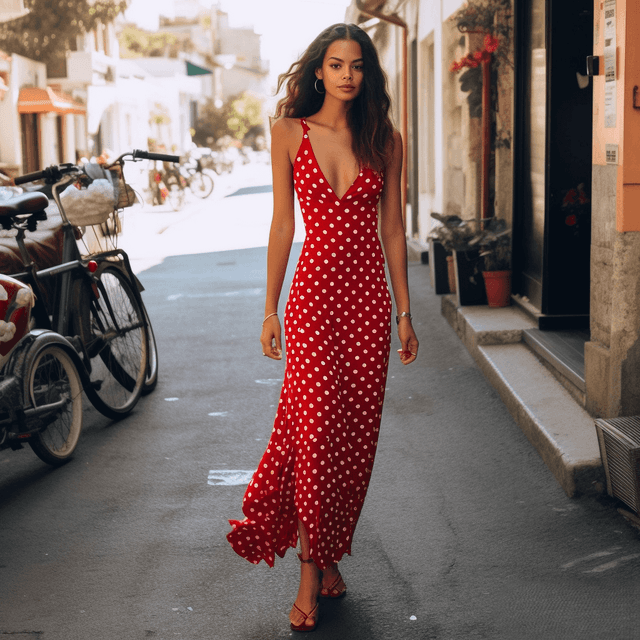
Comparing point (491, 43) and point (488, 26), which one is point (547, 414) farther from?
point (488, 26)

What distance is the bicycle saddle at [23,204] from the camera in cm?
482

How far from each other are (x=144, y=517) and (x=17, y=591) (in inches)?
30.4

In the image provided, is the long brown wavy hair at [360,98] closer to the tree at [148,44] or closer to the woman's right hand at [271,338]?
the woman's right hand at [271,338]

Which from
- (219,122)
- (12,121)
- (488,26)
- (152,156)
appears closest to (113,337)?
(152,156)

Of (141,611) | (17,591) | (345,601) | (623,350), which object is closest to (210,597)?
(141,611)

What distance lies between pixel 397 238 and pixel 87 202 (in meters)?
2.72

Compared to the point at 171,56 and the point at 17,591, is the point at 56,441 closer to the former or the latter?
the point at 17,591

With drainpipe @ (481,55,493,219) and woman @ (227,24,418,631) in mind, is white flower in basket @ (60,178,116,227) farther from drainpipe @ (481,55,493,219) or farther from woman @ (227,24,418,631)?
drainpipe @ (481,55,493,219)

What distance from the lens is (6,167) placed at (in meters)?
25.0

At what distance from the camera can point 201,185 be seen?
28750 mm

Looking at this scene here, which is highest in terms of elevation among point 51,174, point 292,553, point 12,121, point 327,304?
point 12,121

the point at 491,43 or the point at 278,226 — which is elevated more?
the point at 491,43

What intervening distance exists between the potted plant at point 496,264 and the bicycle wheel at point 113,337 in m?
3.11

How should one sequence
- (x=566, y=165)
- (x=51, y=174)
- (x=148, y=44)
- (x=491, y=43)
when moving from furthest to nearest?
(x=148, y=44) < (x=491, y=43) < (x=566, y=165) < (x=51, y=174)
